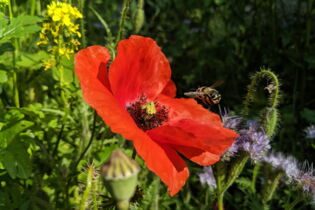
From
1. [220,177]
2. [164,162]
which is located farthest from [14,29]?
[220,177]

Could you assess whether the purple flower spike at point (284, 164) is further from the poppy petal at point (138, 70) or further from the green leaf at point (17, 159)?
the green leaf at point (17, 159)

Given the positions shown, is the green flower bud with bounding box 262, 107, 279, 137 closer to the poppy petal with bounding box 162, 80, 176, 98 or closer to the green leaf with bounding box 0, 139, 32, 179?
the poppy petal with bounding box 162, 80, 176, 98

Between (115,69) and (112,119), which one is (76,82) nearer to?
(115,69)

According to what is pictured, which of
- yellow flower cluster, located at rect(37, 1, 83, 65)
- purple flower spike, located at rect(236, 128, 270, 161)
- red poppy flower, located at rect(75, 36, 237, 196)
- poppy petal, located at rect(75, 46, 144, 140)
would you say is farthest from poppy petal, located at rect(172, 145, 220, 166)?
yellow flower cluster, located at rect(37, 1, 83, 65)

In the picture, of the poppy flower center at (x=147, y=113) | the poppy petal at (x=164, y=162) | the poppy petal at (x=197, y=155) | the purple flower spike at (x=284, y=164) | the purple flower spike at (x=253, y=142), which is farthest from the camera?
the purple flower spike at (x=284, y=164)

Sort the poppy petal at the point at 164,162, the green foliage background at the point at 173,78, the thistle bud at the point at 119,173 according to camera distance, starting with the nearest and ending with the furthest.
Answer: the thistle bud at the point at 119,173 → the poppy petal at the point at 164,162 → the green foliage background at the point at 173,78

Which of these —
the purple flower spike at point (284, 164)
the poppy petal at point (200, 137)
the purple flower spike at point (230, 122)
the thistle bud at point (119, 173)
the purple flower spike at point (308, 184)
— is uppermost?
the thistle bud at point (119, 173)

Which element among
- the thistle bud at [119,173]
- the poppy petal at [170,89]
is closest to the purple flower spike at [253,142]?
the poppy petal at [170,89]

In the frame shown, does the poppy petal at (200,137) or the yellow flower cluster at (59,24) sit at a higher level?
the yellow flower cluster at (59,24)
